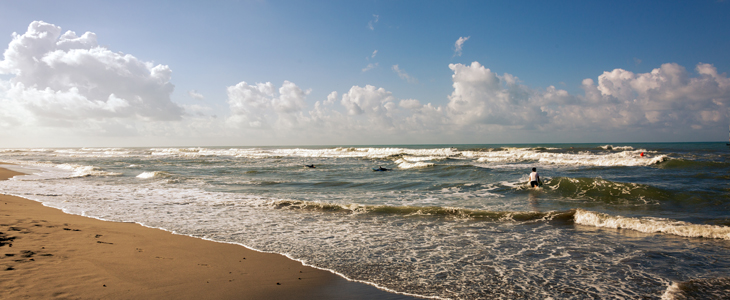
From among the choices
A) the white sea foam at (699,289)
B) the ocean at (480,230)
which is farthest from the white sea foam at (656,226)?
the white sea foam at (699,289)

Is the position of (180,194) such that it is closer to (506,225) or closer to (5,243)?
(5,243)

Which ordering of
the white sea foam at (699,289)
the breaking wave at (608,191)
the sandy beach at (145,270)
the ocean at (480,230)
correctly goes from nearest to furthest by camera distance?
the sandy beach at (145,270), the white sea foam at (699,289), the ocean at (480,230), the breaking wave at (608,191)

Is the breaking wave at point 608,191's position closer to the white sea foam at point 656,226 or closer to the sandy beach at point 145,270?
the white sea foam at point 656,226

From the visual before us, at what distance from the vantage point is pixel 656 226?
8.30 meters

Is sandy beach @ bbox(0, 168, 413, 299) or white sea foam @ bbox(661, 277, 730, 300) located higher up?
sandy beach @ bbox(0, 168, 413, 299)

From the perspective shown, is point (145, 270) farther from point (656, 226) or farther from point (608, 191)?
point (608, 191)

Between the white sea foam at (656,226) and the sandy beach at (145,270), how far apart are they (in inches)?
292

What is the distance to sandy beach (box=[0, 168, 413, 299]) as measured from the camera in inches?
174

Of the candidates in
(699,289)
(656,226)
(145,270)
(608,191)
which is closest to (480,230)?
(699,289)

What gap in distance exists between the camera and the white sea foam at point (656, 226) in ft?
25.3

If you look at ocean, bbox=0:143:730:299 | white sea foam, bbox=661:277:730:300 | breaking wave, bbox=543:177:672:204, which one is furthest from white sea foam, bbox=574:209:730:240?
breaking wave, bbox=543:177:672:204

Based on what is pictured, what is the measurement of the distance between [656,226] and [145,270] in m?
11.2

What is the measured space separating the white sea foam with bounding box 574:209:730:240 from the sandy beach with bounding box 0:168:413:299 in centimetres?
741

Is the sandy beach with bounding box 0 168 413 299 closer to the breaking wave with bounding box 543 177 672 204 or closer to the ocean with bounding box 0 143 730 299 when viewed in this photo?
the ocean with bounding box 0 143 730 299
